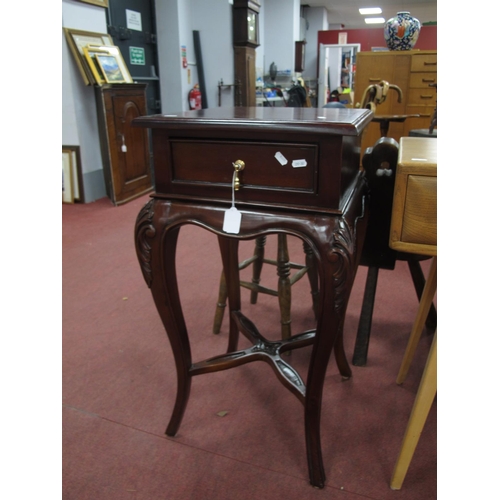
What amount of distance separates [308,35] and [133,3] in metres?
8.23

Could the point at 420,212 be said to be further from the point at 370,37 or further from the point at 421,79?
the point at 370,37

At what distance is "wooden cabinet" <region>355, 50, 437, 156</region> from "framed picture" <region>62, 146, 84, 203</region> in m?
2.48

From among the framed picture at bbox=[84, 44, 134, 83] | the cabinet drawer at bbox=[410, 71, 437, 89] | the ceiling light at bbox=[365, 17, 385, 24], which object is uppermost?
A: the ceiling light at bbox=[365, 17, 385, 24]

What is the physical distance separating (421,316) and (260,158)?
896mm

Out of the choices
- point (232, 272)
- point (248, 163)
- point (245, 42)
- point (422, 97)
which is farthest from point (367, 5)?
point (248, 163)

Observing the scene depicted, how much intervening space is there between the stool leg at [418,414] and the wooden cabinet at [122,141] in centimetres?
331

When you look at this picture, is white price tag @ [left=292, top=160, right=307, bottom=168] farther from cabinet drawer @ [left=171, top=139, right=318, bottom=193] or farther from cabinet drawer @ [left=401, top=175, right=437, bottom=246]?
cabinet drawer @ [left=401, top=175, right=437, bottom=246]

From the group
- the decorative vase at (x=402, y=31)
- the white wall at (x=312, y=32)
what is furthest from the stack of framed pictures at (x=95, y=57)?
the white wall at (x=312, y=32)

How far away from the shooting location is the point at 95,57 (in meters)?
3.68

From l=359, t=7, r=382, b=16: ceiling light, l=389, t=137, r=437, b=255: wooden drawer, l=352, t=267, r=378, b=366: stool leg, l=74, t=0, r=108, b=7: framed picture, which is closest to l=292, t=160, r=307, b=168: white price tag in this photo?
l=389, t=137, r=437, b=255: wooden drawer

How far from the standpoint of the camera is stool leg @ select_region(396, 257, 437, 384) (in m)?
1.49

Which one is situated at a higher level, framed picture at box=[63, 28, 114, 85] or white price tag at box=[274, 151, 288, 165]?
framed picture at box=[63, 28, 114, 85]
